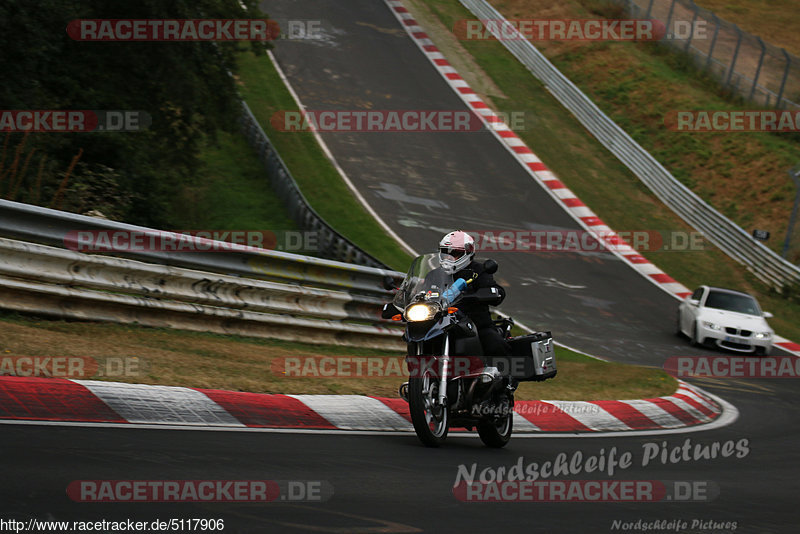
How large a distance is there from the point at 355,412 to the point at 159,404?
204 centimetres

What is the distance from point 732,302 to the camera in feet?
68.2

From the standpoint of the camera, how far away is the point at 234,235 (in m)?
20.9

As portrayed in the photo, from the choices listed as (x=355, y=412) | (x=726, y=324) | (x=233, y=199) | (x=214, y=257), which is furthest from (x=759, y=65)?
(x=355, y=412)

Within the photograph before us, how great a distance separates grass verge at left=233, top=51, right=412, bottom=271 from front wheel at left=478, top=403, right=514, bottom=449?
1285 cm

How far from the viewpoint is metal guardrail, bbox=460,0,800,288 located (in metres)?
26.4

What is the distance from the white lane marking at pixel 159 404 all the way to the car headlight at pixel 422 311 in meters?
1.59

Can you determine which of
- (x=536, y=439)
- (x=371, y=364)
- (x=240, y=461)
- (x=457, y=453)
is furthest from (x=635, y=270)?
(x=240, y=461)

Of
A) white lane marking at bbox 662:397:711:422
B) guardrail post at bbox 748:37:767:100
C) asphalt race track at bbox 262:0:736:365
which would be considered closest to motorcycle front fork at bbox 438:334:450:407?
white lane marking at bbox 662:397:711:422

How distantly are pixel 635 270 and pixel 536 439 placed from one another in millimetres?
16694

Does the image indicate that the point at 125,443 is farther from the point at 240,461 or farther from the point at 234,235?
the point at 234,235

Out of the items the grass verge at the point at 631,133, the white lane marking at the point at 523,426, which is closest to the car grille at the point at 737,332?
the grass verge at the point at 631,133

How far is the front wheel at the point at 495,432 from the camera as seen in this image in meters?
8.32

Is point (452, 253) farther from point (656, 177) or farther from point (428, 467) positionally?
point (656, 177)

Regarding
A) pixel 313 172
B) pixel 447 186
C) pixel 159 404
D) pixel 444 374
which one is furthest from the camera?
pixel 447 186
